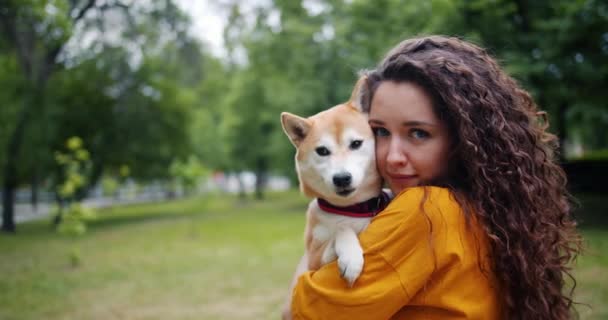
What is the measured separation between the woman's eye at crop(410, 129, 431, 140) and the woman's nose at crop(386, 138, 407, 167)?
0.19 ft

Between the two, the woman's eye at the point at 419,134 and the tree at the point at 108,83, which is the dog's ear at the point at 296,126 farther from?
the tree at the point at 108,83

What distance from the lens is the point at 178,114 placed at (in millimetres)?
19484

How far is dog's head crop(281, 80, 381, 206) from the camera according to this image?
214 centimetres

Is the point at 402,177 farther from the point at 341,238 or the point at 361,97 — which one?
the point at 361,97

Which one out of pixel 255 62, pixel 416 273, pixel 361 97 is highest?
pixel 255 62

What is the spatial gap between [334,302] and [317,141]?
0.95 metres

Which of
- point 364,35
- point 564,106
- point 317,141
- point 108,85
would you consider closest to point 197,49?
point 108,85

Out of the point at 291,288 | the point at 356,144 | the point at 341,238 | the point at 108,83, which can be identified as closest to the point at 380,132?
the point at 356,144

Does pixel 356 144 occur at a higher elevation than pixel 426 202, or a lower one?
higher

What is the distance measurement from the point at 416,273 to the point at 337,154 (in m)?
0.84

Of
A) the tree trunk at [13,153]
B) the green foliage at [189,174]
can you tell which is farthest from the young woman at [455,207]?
the tree trunk at [13,153]

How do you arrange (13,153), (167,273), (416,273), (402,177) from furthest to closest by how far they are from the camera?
(13,153) → (167,273) → (402,177) → (416,273)

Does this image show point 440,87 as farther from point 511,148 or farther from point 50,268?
point 50,268

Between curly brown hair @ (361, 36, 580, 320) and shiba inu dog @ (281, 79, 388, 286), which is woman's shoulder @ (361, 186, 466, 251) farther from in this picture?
shiba inu dog @ (281, 79, 388, 286)
